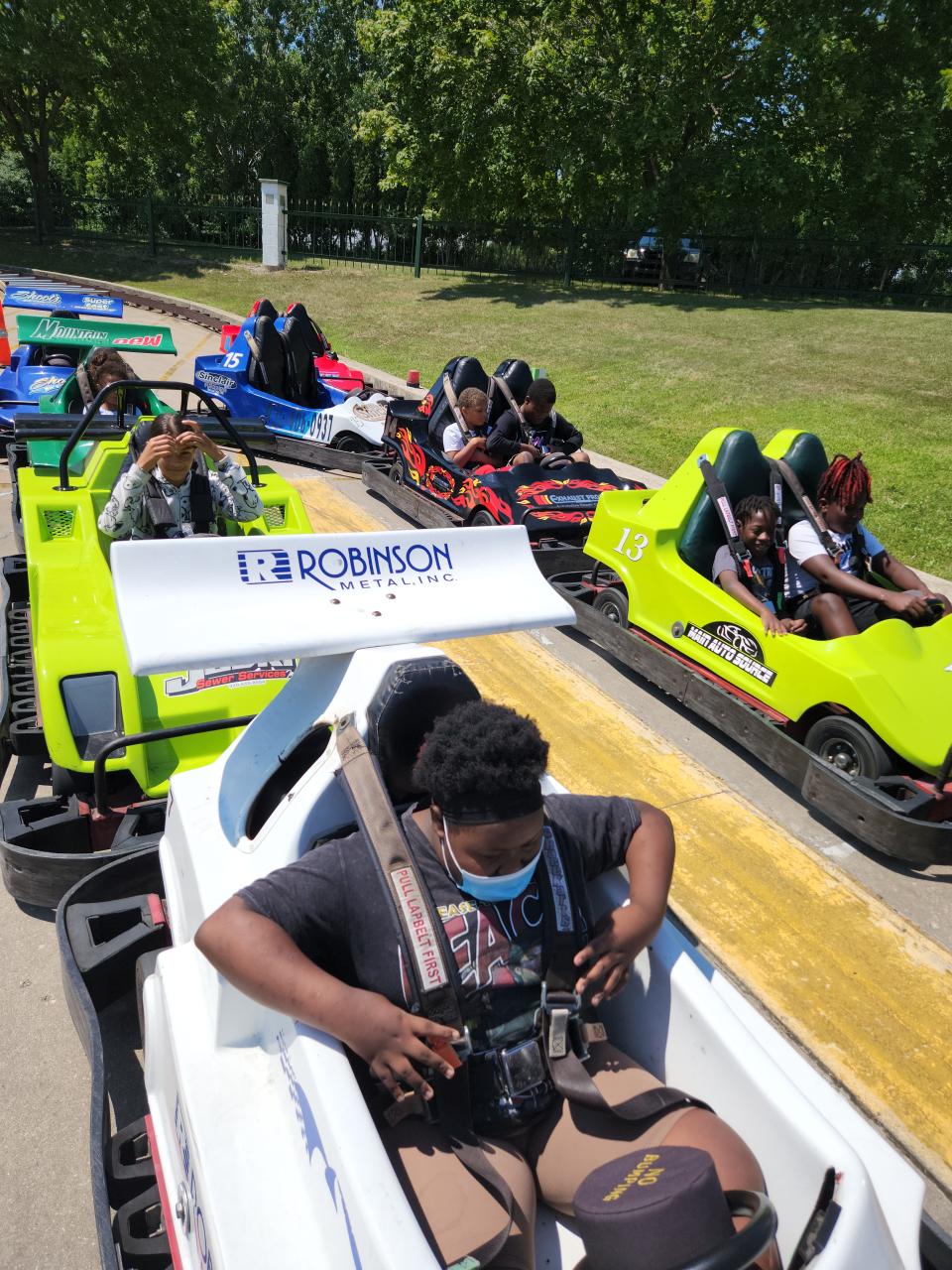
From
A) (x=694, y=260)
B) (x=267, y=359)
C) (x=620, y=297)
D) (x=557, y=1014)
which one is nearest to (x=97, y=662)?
(x=557, y=1014)

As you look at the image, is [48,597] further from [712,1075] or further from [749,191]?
[749,191]

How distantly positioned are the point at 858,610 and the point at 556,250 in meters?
23.3

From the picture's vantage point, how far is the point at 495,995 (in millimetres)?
1756

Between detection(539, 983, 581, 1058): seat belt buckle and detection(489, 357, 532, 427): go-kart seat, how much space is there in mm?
6730

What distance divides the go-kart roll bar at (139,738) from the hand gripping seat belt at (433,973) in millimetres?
1538

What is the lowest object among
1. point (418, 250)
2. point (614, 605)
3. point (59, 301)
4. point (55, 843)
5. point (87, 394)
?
point (55, 843)

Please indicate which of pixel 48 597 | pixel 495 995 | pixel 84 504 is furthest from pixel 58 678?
pixel 495 995

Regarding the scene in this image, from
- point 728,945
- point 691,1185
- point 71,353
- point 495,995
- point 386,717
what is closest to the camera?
point 691,1185

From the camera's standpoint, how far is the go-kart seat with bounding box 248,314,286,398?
9.78 metres

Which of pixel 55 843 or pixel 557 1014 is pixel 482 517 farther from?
pixel 557 1014

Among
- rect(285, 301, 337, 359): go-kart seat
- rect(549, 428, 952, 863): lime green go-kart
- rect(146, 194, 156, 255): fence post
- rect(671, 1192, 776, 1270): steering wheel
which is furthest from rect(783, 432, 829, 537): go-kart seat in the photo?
rect(146, 194, 156, 255): fence post

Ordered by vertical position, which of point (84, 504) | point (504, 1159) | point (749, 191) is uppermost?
point (749, 191)

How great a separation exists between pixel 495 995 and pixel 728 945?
194cm

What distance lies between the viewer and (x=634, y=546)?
5.32m
